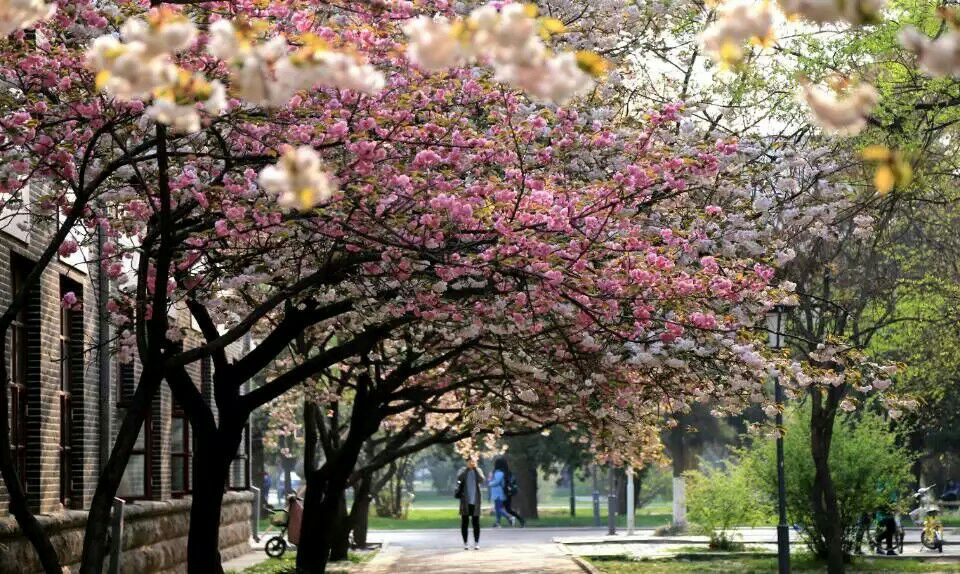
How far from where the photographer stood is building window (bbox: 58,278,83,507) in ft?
54.1

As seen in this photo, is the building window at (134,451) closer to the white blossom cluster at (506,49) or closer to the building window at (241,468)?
the building window at (241,468)

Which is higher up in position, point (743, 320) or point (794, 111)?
point (794, 111)

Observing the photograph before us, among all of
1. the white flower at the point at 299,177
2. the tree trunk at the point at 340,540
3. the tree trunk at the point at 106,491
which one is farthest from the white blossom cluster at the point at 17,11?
the tree trunk at the point at 340,540

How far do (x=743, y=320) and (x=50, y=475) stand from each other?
6.96m

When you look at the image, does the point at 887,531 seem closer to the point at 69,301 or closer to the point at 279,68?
the point at 69,301

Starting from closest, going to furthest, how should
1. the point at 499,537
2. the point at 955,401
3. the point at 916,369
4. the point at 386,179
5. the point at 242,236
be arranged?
the point at 386,179 → the point at 242,236 → the point at 916,369 → the point at 499,537 → the point at 955,401

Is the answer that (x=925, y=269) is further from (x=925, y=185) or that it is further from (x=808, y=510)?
(x=925, y=185)

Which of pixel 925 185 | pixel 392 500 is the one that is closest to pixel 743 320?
pixel 925 185

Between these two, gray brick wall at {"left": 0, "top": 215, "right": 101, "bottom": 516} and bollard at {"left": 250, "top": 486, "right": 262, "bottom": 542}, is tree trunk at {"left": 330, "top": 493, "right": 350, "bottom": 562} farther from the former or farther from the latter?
gray brick wall at {"left": 0, "top": 215, "right": 101, "bottom": 516}

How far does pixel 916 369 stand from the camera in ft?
77.2

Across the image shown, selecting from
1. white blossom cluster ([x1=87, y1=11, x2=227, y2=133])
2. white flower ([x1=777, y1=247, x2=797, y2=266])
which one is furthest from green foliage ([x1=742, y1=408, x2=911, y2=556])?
white blossom cluster ([x1=87, y1=11, x2=227, y2=133])

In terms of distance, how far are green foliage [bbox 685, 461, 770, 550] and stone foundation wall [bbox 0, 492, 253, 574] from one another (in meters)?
8.93

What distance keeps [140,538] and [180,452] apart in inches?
173

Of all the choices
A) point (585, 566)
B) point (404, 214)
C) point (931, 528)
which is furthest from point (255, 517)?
point (404, 214)
